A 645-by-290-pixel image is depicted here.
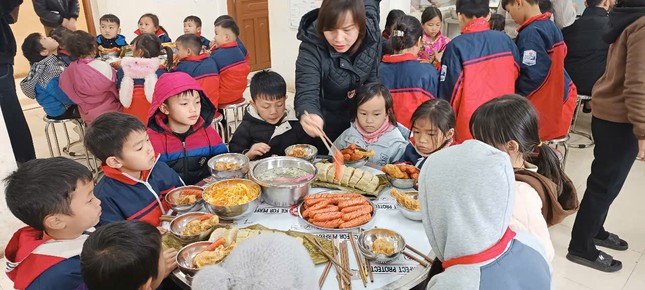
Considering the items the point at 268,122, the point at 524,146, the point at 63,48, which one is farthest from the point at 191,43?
the point at 524,146

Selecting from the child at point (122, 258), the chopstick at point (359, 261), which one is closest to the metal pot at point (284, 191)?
the chopstick at point (359, 261)

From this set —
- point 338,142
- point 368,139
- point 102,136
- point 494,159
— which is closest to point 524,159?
Answer: point 494,159

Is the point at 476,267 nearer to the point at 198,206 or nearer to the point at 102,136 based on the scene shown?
the point at 198,206

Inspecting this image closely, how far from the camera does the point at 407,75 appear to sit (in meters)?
3.17

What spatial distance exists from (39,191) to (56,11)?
4.89 metres

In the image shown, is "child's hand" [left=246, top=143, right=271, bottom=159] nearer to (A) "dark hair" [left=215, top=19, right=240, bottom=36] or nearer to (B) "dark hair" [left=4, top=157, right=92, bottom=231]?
(B) "dark hair" [left=4, top=157, right=92, bottom=231]

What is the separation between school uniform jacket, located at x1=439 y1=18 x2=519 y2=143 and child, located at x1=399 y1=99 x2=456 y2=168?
0.74 m

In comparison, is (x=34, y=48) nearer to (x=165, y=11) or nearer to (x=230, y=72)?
(x=230, y=72)

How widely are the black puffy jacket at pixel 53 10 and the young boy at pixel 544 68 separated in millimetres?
5171

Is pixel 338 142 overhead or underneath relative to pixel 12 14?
underneath

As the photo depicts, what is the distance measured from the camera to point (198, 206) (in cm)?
205

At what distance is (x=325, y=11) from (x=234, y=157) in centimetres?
94

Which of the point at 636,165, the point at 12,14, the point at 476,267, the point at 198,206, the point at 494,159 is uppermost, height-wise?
the point at 12,14

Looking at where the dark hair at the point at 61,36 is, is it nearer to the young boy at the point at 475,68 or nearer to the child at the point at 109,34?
the child at the point at 109,34
